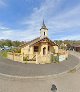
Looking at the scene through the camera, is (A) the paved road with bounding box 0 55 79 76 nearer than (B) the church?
Yes

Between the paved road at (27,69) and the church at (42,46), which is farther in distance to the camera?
the church at (42,46)

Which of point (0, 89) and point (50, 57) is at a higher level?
point (50, 57)

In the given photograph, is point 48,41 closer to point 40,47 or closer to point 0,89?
point 40,47

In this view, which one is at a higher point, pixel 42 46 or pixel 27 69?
pixel 42 46

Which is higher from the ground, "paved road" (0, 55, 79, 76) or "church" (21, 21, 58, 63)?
"church" (21, 21, 58, 63)

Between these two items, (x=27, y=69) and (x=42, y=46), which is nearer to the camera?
(x=27, y=69)

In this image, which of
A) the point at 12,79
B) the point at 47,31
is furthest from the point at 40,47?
the point at 12,79

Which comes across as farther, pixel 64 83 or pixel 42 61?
pixel 42 61

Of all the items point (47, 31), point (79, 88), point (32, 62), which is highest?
point (47, 31)

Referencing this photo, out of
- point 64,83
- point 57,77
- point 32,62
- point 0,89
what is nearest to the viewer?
point 0,89

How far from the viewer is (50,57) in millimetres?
23969

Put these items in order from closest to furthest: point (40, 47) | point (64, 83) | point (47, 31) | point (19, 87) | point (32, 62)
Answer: point (19, 87)
point (64, 83)
point (32, 62)
point (40, 47)
point (47, 31)

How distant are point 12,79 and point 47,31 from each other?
67.5 feet

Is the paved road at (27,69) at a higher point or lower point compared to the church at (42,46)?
lower
